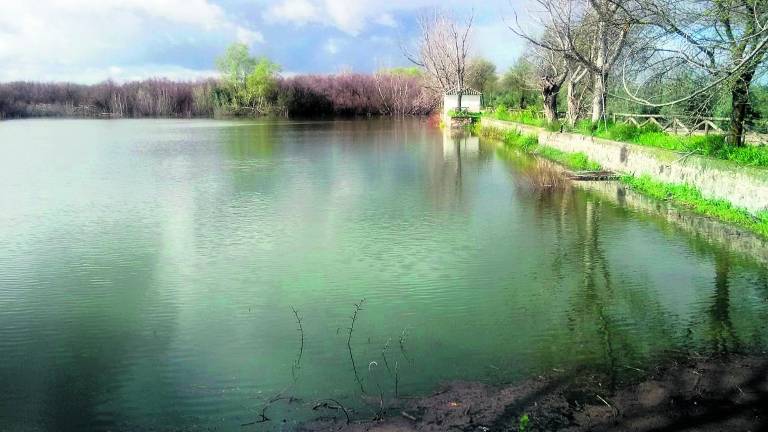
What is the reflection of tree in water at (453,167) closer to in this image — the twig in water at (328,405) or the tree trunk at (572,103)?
the tree trunk at (572,103)

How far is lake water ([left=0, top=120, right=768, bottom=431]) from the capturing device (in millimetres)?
5008

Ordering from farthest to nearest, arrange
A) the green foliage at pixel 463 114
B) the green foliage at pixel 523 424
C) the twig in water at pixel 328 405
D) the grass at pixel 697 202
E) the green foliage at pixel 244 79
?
1. the green foliage at pixel 244 79
2. the green foliage at pixel 463 114
3. the grass at pixel 697 202
4. the twig in water at pixel 328 405
5. the green foliage at pixel 523 424

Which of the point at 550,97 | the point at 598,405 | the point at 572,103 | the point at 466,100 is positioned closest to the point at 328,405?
the point at 598,405

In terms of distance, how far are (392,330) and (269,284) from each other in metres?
1.95

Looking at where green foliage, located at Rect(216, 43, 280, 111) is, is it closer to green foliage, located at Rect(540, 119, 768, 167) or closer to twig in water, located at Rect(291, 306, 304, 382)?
green foliage, located at Rect(540, 119, 768, 167)

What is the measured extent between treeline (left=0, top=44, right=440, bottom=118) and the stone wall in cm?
3979

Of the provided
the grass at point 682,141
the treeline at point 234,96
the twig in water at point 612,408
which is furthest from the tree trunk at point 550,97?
the treeline at point 234,96

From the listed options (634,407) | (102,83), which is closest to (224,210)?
(634,407)

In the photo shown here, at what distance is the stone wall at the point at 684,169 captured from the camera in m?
9.84

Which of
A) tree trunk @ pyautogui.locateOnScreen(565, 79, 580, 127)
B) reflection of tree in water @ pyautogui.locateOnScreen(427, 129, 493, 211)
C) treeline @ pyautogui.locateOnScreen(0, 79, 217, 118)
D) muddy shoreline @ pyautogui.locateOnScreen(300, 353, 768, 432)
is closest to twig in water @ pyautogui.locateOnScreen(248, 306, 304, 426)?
muddy shoreline @ pyautogui.locateOnScreen(300, 353, 768, 432)

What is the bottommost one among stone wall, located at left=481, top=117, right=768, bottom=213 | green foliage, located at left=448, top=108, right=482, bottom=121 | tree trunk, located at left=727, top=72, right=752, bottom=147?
stone wall, located at left=481, top=117, right=768, bottom=213

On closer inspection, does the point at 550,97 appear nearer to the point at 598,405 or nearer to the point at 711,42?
the point at 711,42

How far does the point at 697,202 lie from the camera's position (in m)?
11.2

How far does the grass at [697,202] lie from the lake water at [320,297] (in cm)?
87
